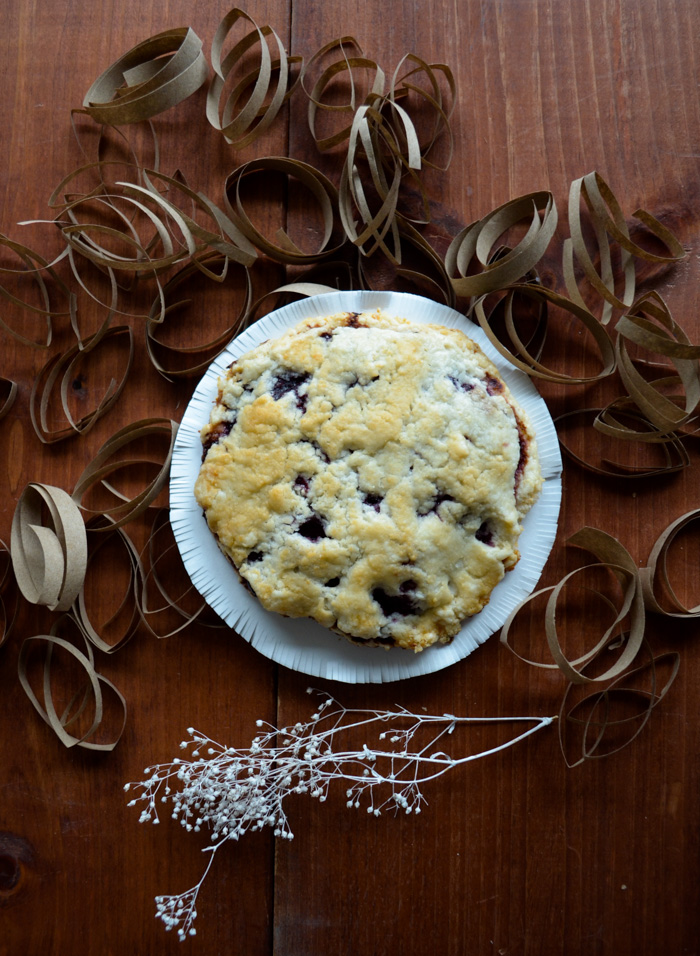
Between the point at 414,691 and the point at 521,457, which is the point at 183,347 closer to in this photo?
the point at 521,457

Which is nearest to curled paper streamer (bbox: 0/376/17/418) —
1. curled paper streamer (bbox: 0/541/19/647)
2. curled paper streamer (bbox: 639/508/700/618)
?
curled paper streamer (bbox: 0/541/19/647)

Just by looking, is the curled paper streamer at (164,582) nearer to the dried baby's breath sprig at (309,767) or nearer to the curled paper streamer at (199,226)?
the dried baby's breath sprig at (309,767)

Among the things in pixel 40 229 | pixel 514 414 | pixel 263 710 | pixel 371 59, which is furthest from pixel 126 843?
pixel 371 59

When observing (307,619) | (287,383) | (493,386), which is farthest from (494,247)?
(307,619)

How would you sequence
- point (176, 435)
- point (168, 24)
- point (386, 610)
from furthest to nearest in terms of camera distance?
point (168, 24), point (176, 435), point (386, 610)

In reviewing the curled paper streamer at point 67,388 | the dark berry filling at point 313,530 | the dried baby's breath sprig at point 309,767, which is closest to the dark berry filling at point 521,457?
the dark berry filling at point 313,530

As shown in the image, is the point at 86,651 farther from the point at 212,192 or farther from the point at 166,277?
the point at 212,192

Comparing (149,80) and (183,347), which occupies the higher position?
(149,80)
